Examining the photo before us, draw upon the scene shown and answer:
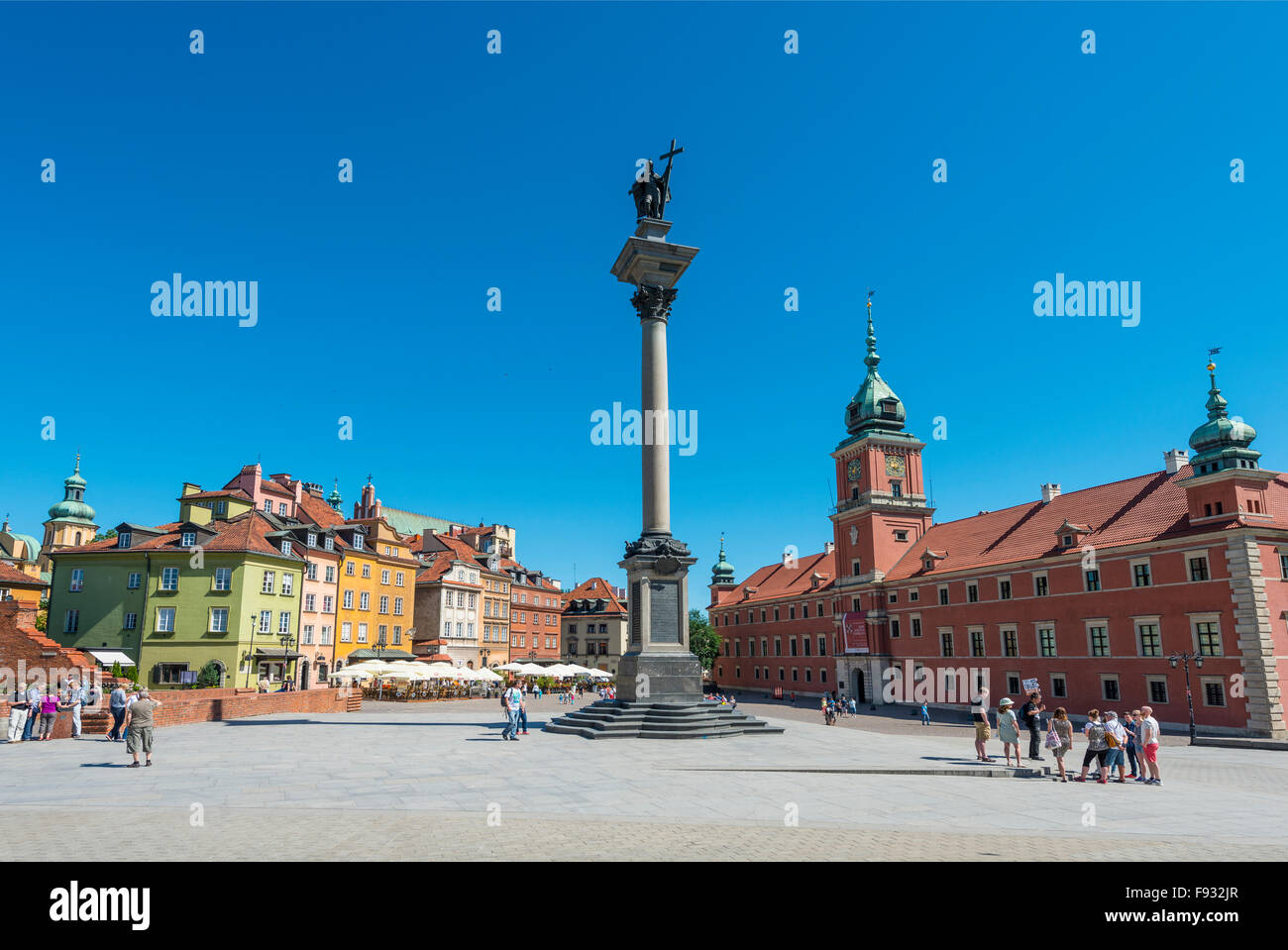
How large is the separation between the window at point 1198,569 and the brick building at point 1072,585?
6 cm

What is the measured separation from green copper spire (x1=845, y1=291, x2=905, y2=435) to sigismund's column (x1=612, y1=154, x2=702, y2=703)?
153ft

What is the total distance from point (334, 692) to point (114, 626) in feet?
61.1

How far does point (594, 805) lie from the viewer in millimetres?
13125

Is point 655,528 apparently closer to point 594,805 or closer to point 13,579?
point 594,805

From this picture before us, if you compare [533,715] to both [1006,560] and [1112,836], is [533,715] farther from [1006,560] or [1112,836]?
[1006,560]

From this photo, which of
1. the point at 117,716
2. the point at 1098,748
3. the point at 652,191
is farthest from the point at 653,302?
the point at 117,716

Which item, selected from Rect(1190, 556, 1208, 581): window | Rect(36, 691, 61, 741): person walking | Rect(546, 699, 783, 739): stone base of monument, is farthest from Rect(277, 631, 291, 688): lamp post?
Rect(1190, 556, 1208, 581): window

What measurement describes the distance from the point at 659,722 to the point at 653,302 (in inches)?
585

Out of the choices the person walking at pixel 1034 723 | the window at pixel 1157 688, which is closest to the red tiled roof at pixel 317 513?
the person walking at pixel 1034 723

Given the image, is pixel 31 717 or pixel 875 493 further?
pixel 875 493

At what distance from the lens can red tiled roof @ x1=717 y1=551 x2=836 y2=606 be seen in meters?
81.1

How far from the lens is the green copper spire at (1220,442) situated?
123ft

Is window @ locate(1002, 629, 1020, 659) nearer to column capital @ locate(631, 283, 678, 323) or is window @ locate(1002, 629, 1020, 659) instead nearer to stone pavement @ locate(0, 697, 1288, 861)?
stone pavement @ locate(0, 697, 1288, 861)

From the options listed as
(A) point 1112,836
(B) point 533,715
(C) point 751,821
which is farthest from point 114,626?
(A) point 1112,836
